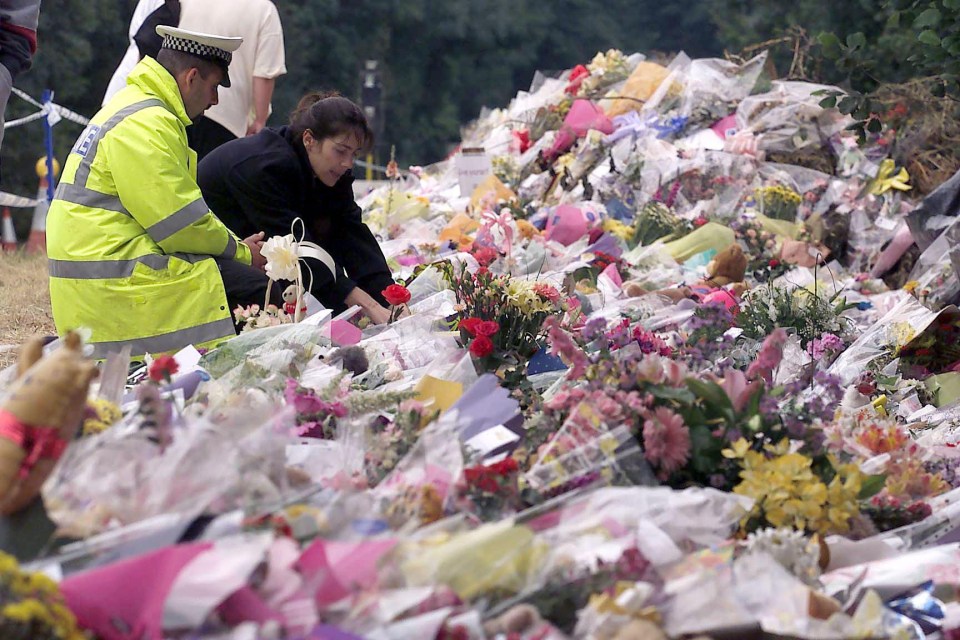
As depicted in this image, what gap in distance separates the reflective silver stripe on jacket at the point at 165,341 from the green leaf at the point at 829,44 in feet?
9.85

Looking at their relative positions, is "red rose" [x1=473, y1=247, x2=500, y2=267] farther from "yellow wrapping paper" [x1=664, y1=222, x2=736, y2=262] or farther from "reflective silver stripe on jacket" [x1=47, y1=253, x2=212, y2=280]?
"reflective silver stripe on jacket" [x1=47, y1=253, x2=212, y2=280]

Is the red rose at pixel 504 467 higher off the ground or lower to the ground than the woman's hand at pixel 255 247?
higher

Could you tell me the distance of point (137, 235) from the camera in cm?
402

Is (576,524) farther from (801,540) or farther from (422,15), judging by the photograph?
(422,15)

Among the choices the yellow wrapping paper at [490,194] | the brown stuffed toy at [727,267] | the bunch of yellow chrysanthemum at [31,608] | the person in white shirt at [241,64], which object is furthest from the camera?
the yellow wrapping paper at [490,194]

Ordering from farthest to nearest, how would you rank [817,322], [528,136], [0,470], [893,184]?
[528,136]
[893,184]
[817,322]
[0,470]

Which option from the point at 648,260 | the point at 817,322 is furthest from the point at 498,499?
the point at 648,260

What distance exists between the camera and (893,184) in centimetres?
786

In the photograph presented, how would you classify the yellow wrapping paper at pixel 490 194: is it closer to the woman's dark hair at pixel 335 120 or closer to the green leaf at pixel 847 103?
the green leaf at pixel 847 103

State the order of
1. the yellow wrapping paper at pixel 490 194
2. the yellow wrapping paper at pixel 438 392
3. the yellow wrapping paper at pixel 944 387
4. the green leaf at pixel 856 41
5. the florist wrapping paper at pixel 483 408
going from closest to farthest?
the florist wrapping paper at pixel 483 408
the yellow wrapping paper at pixel 438 392
the yellow wrapping paper at pixel 944 387
the green leaf at pixel 856 41
the yellow wrapping paper at pixel 490 194

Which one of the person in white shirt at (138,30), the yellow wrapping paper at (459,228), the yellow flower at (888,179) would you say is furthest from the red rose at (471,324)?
the yellow flower at (888,179)

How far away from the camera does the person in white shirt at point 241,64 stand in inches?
258

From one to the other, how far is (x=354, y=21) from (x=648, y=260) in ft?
79.0

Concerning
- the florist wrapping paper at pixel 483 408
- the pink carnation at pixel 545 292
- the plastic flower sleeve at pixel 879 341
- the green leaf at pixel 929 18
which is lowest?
the plastic flower sleeve at pixel 879 341
